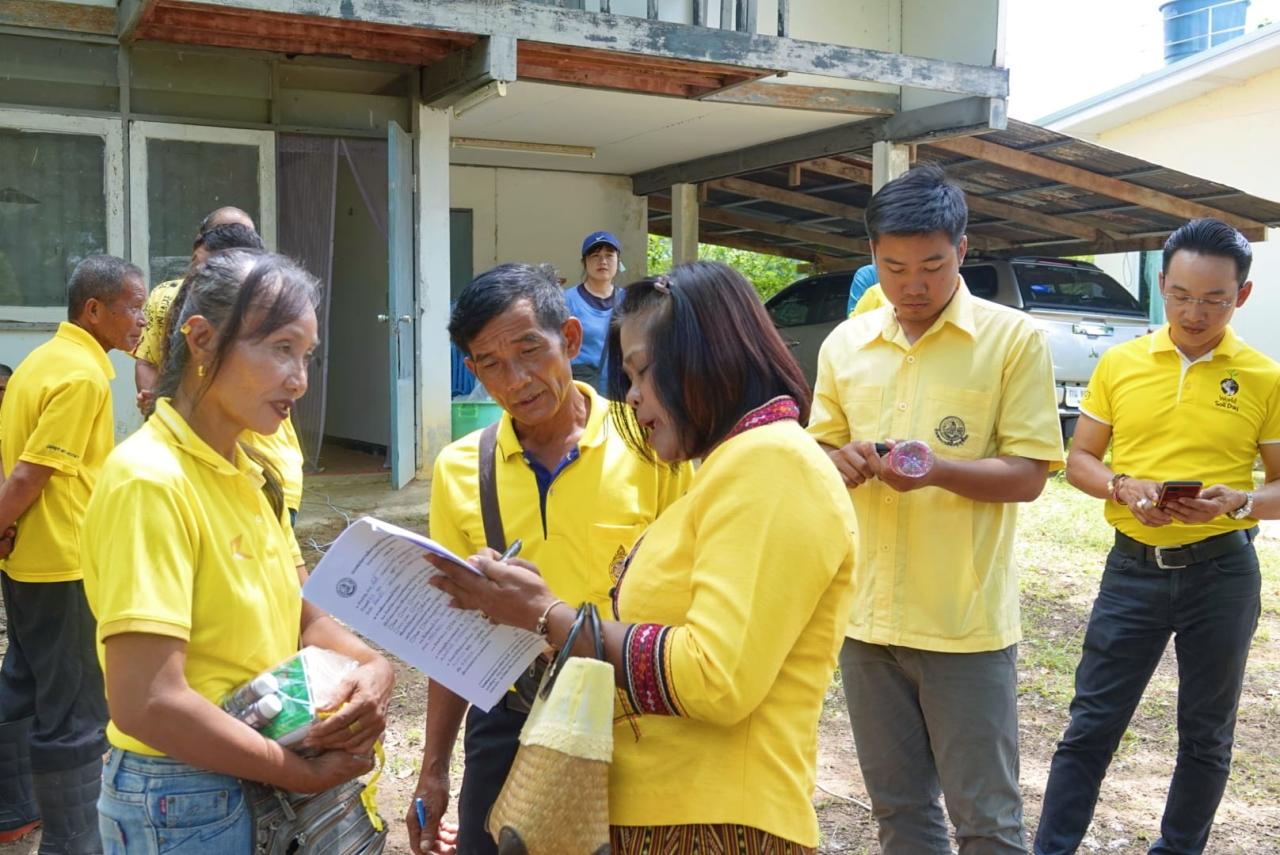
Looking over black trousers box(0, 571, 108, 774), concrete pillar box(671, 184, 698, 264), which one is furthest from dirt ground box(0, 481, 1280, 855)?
concrete pillar box(671, 184, 698, 264)

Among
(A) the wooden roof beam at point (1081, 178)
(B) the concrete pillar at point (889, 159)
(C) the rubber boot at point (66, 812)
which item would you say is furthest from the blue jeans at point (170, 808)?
(A) the wooden roof beam at point (1081, 178)

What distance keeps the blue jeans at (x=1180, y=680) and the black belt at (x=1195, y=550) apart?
0.02 meters

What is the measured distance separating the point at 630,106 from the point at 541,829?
900 centimetres

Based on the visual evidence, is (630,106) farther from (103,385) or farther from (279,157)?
(103,385)

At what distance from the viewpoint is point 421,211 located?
28.8ft

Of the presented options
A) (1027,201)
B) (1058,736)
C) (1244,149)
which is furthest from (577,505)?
(1244,149)

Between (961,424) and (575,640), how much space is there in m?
1.40

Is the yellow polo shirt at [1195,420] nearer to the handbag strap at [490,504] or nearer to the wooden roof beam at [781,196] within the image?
the handbag strap at [490,504]

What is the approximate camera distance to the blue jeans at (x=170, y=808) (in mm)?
1716

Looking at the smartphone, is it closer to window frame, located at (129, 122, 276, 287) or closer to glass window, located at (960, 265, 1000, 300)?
window frame, located at (129, 122, 276, 287)

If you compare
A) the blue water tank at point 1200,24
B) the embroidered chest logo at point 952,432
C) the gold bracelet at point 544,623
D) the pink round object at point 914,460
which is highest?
the blue water tank at point 1200,24

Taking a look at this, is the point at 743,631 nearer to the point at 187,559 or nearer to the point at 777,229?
the point at 187,559

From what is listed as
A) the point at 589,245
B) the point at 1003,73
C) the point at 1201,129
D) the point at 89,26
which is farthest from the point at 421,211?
the point at 1201,129

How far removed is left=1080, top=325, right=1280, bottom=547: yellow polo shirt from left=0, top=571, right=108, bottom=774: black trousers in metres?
3.12
